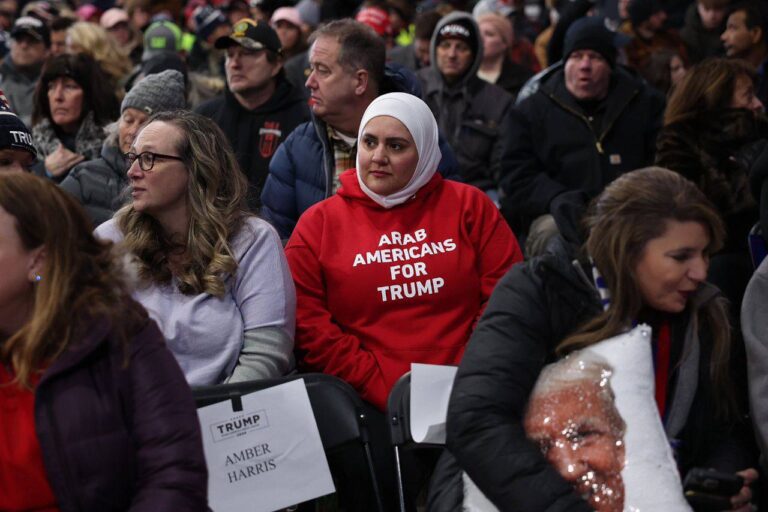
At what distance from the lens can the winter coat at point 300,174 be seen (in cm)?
568

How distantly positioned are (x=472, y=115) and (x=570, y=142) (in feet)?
3.82

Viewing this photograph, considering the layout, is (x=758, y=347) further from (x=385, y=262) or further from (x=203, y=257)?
(x=203, y=257)

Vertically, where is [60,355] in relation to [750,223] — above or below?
above

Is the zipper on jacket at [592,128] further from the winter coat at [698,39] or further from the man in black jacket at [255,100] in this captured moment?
the winter coat at [698,39]

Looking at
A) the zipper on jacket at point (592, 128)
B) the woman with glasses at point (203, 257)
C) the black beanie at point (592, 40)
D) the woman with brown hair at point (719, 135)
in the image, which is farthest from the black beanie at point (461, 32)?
the woman with glasses at point (203, 257)

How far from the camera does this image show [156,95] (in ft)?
20.6

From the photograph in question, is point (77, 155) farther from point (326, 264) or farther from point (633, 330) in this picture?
point (633, 330)

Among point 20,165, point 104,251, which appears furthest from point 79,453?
point 20,165

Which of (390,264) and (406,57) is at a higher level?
(406,57)

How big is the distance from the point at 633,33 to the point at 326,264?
22.5 feet

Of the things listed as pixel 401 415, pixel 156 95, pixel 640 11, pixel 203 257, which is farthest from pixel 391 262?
pixel 640 11

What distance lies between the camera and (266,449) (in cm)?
379

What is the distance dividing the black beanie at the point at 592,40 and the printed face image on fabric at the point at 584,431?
4.06m

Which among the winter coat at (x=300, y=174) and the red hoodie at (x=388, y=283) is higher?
the winter coat at (x=300, y=174)
